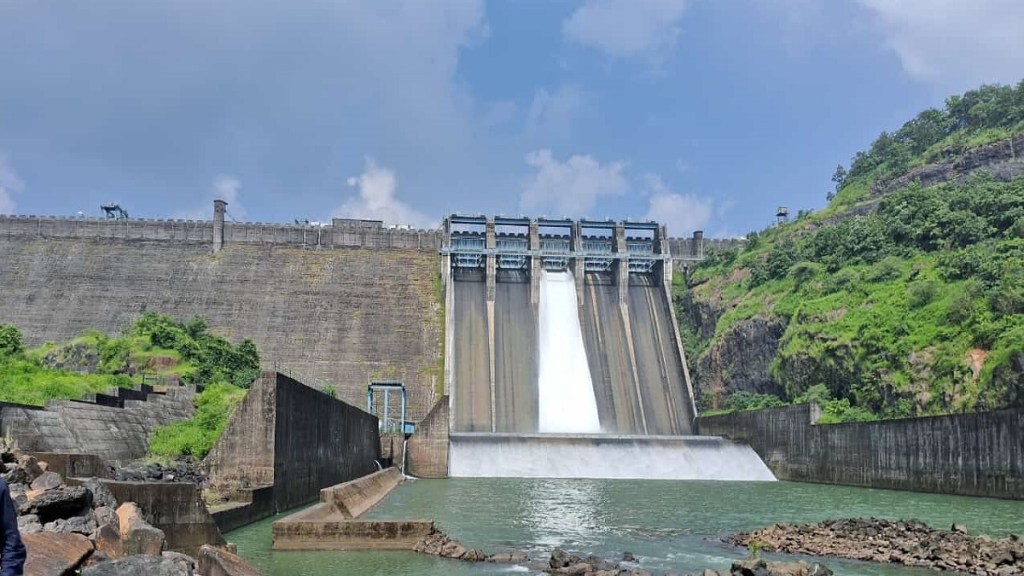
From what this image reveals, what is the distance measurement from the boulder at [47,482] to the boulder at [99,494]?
0.36 m

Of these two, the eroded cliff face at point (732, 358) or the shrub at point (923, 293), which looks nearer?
the shrub at point (923, 293)

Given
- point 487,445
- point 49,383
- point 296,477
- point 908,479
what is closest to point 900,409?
point 908,479

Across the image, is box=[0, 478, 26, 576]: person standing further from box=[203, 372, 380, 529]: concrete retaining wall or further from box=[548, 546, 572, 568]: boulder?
box=[203, 372, 380, 529]: concrete retaining wall

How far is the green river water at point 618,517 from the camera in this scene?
11.9 m

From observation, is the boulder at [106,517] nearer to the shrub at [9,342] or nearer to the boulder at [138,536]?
the boulder at [138,536]

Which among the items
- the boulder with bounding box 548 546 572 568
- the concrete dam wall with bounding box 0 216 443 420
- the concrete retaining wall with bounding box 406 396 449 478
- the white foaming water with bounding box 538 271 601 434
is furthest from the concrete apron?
the white foaming water with bounding box 538 271 601 434

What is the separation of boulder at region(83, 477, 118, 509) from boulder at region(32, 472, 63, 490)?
360 millimetres

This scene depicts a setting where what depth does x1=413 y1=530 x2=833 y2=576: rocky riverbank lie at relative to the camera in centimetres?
1007

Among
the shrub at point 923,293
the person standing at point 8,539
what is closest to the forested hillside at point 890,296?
the shrub at point 923,293

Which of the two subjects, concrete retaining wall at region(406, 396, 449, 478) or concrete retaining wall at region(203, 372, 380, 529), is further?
concrete retaining wall at region(406, 396, 449, 478)

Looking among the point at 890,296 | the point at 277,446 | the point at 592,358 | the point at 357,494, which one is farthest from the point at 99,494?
the point at 592,358

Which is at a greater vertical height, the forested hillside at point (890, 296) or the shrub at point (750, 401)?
the forested hillside at point (890, 296)

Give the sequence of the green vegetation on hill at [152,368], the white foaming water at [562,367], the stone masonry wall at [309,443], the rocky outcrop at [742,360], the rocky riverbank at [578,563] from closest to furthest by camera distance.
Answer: the rocky riverbank at [578,563] → the stone masonry wall at [309,443] → the green vegetation on hill at [152,368] → the rocky outcrop at [742,360] → the white foaming water at [562,367]

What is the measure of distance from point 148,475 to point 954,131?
54810mm
